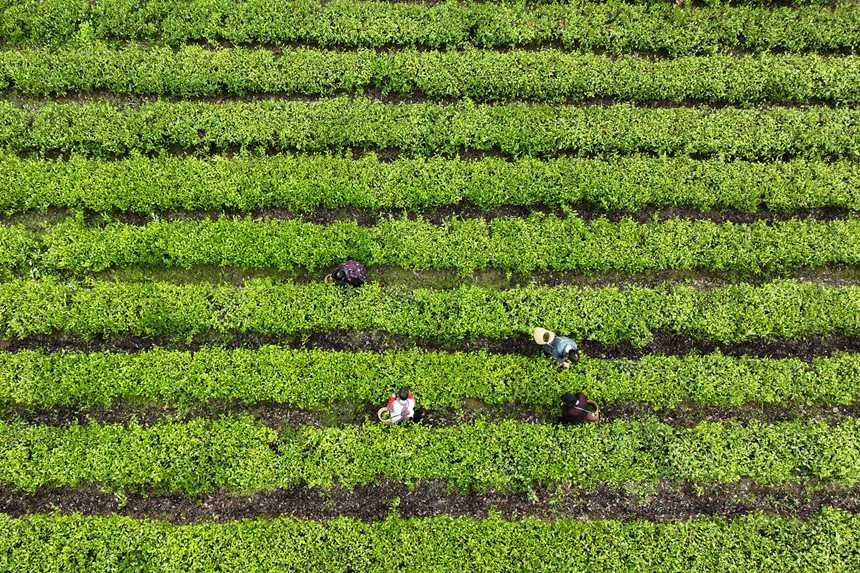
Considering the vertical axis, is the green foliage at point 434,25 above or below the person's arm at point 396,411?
above

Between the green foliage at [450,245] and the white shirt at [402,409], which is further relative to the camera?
the green foliage at [450,245]

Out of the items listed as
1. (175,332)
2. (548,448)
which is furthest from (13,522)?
(548,448)

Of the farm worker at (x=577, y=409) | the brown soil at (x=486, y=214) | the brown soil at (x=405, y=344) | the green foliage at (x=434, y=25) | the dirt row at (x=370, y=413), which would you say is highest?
the green foliage at (x=434, y=25)

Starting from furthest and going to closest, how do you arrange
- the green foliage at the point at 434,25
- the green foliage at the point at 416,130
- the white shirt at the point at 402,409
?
the green foliage at the point at 434,25, the green foliage at the point at 416,130, the white shirt at the point at 402,409

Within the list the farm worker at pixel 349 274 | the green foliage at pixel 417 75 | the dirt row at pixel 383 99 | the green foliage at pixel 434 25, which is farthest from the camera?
the green foliage at pixel 434 25

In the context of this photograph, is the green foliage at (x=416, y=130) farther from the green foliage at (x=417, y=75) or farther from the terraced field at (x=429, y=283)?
the green foliage at (x=417, y=75)

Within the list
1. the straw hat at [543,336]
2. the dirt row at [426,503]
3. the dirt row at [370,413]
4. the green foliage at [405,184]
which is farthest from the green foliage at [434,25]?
the dirt row at [426,503]

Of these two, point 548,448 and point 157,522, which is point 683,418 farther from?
point 157,522
